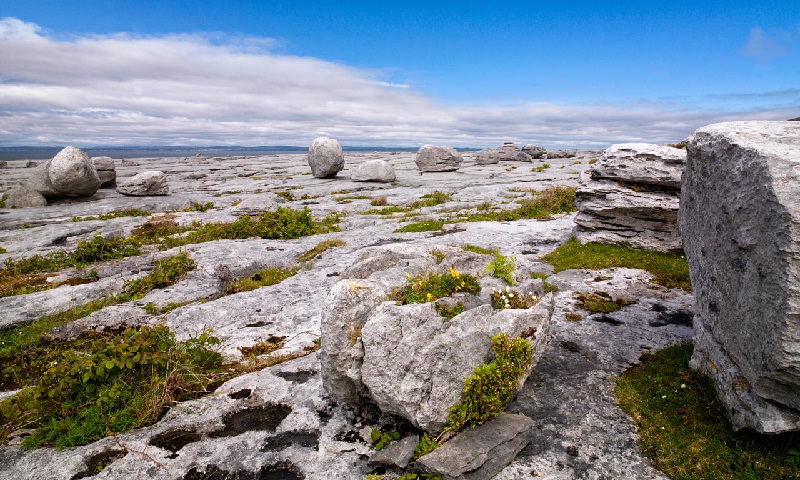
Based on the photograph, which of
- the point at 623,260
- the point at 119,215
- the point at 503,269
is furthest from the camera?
the point at 119,215

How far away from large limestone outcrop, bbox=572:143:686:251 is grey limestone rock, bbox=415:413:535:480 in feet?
44.7

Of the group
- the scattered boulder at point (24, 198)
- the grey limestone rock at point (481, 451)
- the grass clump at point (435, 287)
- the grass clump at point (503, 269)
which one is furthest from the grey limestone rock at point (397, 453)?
the scattered boulder at point (24, 198)

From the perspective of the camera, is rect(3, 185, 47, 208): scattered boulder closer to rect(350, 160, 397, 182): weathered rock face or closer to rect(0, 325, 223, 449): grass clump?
rect(350, 160, 397, 182): weathered rock face

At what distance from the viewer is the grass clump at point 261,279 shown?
16031mm

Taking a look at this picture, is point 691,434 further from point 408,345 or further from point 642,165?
point 642,165

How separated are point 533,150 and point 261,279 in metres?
76.6

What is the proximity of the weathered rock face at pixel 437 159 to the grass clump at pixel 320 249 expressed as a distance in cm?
3873

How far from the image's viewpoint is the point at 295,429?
26.8 ft

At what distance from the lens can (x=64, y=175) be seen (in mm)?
36656

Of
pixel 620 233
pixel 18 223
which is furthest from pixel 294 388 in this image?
pixel 18 223

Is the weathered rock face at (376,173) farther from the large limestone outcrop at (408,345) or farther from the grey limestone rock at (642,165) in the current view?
the large limestone outcrop at (408,345)

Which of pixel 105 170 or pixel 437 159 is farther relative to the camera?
pixel 437 159

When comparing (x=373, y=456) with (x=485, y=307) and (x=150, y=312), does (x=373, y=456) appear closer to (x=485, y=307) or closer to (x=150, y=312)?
(x=485, y=307)

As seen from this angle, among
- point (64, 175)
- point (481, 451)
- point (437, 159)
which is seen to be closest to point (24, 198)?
point (64, 175)
